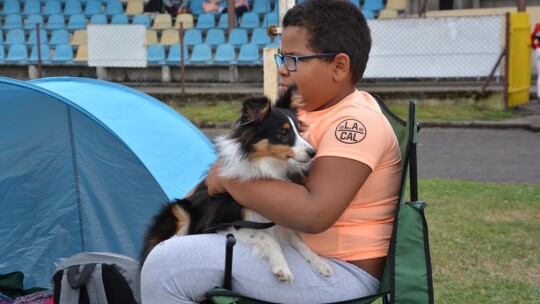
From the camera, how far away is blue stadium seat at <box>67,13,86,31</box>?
17.1 m

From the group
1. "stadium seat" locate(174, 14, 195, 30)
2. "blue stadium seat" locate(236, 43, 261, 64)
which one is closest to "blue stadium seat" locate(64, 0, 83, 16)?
"stadium seat" locate(174, 14, 195, 30)

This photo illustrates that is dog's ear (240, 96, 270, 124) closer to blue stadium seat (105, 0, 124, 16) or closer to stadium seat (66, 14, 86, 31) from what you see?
stadium seat (66, 14, 86, 31)

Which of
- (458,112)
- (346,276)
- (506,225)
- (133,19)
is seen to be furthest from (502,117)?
(346,276)

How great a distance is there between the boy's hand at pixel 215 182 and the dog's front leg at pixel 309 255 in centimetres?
28

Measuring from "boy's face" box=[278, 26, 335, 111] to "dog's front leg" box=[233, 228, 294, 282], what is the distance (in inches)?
19.2

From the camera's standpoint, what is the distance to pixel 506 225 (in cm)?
561

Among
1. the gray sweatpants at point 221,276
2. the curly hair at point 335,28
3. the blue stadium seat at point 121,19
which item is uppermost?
the blue stadium seat at point 121,19

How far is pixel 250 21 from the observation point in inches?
631

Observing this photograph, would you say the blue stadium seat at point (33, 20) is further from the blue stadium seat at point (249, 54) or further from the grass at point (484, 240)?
the grass at point (484, 240)

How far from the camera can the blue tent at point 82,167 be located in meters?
3.96

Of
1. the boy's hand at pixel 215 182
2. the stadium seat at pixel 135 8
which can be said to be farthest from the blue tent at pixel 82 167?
the stadium seat at pixel 135 8

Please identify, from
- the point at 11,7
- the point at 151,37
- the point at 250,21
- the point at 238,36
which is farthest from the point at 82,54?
the point at 250,21

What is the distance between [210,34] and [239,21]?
949 millimetres

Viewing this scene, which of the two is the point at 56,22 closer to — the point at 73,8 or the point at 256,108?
the point at 73,8
